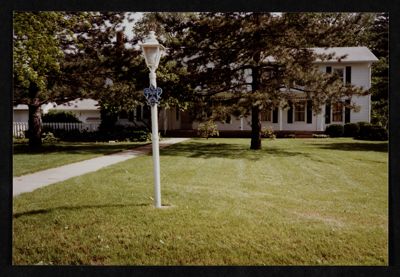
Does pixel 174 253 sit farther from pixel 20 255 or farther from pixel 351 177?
pixel 351 177

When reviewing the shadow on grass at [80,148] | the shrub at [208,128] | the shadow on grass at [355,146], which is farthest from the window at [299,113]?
the shadow on grass at [80,148]

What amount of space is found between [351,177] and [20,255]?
6.46 meters

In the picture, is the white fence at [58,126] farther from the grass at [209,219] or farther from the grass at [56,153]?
the grass at [209,219]

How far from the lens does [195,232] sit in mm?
4602

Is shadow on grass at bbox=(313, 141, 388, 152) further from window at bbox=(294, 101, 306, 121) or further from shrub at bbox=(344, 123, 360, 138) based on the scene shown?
window at bbox=(294, 101, 306, 121)

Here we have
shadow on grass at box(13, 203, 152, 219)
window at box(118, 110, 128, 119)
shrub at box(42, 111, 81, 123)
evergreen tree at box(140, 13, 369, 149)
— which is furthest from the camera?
window at box(118, 110, 128, 119)

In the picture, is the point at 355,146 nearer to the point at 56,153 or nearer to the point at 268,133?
the point at 268,133

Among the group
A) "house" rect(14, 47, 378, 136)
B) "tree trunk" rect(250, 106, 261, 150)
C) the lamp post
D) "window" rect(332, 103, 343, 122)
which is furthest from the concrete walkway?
"window" rect(332, 103, 343, 122)

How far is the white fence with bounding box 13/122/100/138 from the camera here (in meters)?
7.88

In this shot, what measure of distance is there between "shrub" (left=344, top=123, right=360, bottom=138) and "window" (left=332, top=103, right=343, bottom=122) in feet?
1.41

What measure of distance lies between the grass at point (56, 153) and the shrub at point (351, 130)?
27.6 ft

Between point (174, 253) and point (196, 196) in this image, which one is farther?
point (196, 196)

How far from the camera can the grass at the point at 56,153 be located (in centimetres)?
760
